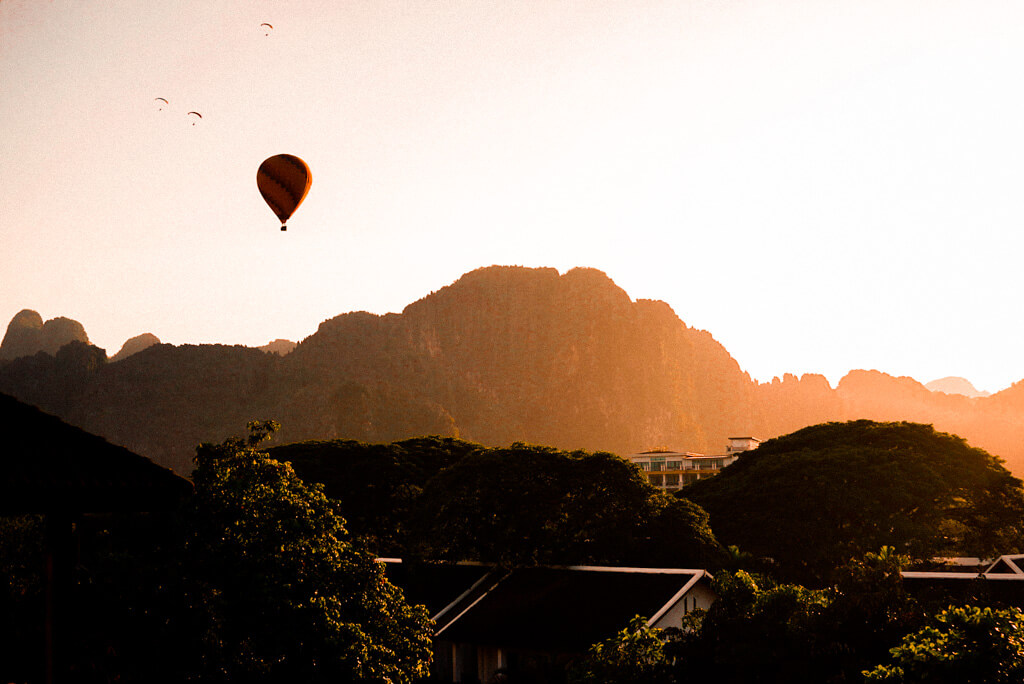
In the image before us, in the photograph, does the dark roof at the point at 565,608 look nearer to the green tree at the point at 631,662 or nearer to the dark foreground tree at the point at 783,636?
the green tree at the point at 631,662

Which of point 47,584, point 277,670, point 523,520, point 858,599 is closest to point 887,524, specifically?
point 523,520

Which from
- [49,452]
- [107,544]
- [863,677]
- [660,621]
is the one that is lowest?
[660,621]

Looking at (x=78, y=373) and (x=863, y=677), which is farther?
(x=78, y=373)

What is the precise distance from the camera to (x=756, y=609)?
12.8 metres

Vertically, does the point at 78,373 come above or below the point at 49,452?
above

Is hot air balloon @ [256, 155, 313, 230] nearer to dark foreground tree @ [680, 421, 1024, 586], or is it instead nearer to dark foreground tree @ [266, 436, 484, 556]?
dark foreground tree @ [266, 436, 484, 556]

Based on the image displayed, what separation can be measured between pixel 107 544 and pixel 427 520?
81.4 ft

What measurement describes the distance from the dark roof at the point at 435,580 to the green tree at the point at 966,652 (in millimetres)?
23665

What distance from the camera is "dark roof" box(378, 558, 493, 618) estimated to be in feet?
108

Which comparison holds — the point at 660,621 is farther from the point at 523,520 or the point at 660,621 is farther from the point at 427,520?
the point at 427,520

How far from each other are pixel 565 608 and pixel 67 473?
80.2ft

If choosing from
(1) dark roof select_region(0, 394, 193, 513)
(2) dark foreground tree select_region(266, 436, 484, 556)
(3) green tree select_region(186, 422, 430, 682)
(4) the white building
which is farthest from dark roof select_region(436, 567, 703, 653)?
(4) the white building

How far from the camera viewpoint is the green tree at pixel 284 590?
13039 millimetres

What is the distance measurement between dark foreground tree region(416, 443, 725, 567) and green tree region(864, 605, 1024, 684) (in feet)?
88.4
